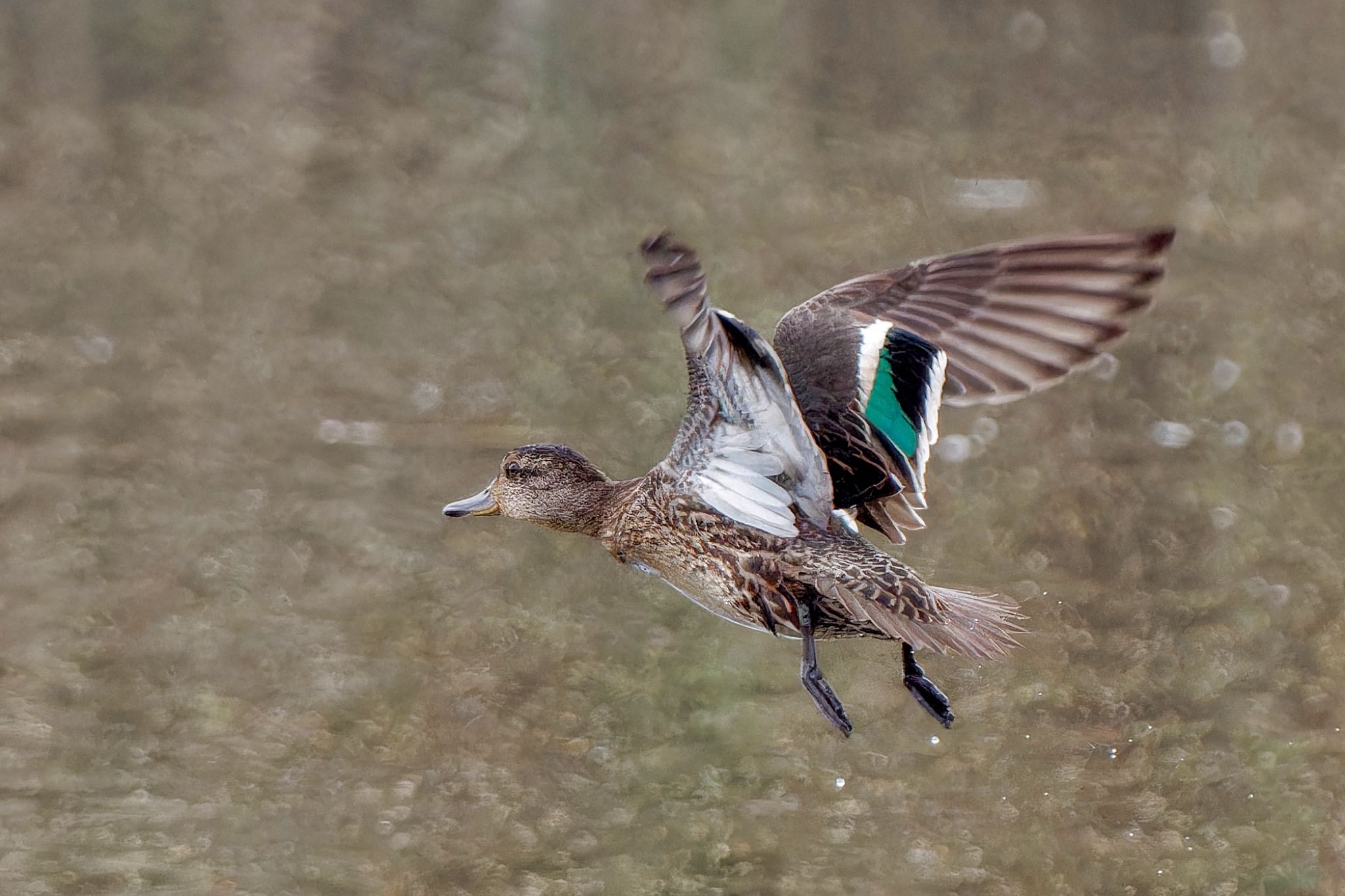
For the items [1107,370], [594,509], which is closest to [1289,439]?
[1107,370]

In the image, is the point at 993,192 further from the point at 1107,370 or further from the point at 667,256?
the point at 667,256

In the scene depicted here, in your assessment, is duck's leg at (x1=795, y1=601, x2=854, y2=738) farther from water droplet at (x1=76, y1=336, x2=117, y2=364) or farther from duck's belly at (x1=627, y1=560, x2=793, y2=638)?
water droplet at (x1=76, y1=336, x2=117, y2=364)

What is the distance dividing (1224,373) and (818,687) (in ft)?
9.34

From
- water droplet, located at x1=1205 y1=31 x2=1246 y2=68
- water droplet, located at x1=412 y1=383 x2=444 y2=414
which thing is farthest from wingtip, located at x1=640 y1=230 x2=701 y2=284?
water droplet, located at x1=1205 y1=31 x2=1246 y2=68

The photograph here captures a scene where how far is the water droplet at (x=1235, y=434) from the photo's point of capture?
195 inches

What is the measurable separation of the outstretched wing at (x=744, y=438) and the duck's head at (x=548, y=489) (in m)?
0.56

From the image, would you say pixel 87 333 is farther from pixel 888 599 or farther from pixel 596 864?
pixel 888 599

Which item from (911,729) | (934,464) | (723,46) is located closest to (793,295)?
(934,464)

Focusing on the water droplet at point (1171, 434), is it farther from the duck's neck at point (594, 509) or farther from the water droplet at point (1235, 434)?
the duck's neck at point (594, 509)

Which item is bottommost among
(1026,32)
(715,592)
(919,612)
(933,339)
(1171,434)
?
(1171,434)

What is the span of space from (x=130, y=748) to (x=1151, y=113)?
4.46m

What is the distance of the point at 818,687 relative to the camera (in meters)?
2.92

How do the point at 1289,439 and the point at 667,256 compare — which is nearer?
the point at 667,256

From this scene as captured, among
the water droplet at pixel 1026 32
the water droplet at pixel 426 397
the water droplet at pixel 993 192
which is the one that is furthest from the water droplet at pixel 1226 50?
the water droplet at pixel 426 397
